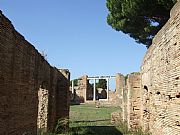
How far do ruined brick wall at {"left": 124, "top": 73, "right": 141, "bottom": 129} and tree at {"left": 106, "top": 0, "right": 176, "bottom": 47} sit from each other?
3.32 metres

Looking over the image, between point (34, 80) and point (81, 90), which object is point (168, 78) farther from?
point (81, 90)

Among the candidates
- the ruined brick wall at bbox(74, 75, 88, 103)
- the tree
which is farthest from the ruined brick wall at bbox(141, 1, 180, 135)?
the ruined brick wall at bbox(74, 75, 88, 103)

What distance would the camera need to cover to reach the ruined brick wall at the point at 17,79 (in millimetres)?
6918

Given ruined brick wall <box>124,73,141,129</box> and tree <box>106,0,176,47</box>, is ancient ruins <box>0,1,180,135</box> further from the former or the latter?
tree <box>106,0,176,47</box>

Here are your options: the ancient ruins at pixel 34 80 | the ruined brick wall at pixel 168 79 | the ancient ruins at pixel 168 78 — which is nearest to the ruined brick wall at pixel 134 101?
the ancient ruins at pixel 34 80

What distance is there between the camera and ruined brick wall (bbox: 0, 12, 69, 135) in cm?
692

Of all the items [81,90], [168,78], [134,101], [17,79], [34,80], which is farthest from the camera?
[81,90]

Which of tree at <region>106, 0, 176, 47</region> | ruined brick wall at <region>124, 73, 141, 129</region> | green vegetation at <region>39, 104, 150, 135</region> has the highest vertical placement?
tree at <region>106, 0, 176, 47</region>

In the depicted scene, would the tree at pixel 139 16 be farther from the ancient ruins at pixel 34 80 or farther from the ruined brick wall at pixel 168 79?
the ruined brick wall at pixel 168 79

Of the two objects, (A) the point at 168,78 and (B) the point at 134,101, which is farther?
(B) the point at 134,101

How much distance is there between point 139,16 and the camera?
17156mm

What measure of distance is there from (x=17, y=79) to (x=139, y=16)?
1023cm

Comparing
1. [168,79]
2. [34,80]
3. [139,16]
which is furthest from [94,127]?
[168,79]

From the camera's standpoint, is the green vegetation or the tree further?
the tree
